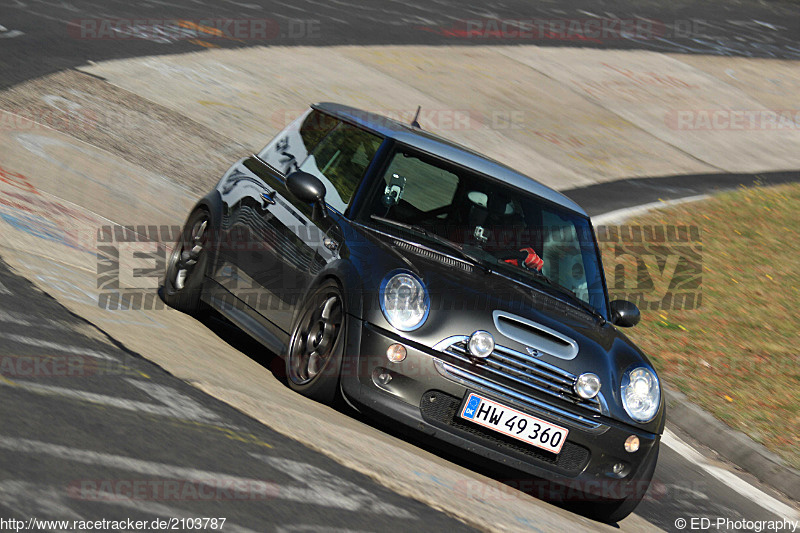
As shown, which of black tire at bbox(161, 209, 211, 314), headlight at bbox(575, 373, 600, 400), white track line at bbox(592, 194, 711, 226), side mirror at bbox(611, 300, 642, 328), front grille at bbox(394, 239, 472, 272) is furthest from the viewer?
white track line at bbox(592, 194, 711, 226)

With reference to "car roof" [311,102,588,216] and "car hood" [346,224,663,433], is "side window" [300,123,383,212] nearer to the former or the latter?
"car roof" [311,102,588,216]

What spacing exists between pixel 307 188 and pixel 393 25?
16476mm

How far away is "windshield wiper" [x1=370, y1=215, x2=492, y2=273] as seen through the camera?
6488 mm

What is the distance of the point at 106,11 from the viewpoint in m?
18.4

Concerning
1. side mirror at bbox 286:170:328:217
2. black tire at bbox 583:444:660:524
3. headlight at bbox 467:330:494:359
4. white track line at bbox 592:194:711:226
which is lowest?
white track line at bbox 592:194:711:226

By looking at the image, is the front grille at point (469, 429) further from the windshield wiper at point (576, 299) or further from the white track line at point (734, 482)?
the white track line at point (734, 482)

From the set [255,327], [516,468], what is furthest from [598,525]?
[255,327]

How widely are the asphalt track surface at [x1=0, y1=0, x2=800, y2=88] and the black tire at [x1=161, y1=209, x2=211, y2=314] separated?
602cm

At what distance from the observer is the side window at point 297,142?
24.5 ft

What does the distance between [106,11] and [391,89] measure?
15.9 ft

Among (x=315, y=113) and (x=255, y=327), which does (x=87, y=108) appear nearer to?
(x=315, y=113)

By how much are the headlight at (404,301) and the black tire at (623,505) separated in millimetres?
1424

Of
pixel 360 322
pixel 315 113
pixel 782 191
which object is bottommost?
pixel 782 191

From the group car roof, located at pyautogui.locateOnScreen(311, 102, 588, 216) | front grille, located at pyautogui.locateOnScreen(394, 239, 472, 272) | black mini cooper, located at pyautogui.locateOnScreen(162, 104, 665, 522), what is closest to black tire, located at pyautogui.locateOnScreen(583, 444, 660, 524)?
black mini cooper, located at pyautogui.locateOnScreen(162, 104, 665, 522)
